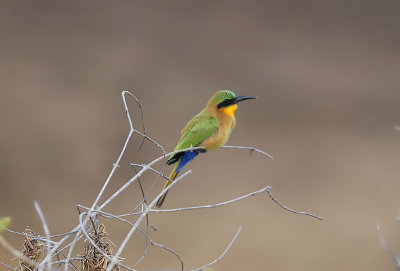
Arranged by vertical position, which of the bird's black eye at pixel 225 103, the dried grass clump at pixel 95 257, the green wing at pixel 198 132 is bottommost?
the dried grass clump at pixel 95 257

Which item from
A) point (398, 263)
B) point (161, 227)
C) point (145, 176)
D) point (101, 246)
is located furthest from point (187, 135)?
point (145, 176)

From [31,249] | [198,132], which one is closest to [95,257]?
[31,249]

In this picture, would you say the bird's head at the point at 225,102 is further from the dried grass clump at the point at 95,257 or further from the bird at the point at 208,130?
the dried grass clump at the point at 95,257

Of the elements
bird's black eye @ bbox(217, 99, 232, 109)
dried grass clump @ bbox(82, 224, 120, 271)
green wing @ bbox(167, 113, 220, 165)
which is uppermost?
bird's black eye @ bbox(217, 99, 232, 109)

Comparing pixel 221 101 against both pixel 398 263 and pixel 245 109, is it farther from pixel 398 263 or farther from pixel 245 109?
pixel 245 109

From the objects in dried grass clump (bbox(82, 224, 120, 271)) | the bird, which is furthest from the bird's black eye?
dried grass clump (bbox(82, 224, 120, 271))

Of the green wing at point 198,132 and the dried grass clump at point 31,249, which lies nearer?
the dried grass clump at point 31,249

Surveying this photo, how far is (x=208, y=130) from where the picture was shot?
37.1 inches

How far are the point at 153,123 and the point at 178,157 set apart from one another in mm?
2782

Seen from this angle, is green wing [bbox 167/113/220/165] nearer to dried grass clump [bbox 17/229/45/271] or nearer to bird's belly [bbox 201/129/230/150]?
bird's belly [bbox 201/129/230/150]

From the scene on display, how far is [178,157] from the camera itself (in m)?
0.91

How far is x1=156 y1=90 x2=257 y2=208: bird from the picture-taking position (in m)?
0.92

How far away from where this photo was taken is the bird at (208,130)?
92cm

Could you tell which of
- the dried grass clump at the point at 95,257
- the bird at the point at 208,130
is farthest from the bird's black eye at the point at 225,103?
the dried grass clump at the point at 95,257
